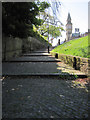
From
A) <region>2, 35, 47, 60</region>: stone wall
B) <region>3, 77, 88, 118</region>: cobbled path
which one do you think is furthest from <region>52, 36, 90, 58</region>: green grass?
<region>2, 35, 47, 60</region>: stone wall

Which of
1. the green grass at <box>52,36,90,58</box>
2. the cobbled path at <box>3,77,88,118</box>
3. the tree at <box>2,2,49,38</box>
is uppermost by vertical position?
the tree at <box>2,2,49,38</box>

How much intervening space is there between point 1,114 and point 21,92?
1.21 meters

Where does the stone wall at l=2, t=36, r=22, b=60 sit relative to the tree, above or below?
below

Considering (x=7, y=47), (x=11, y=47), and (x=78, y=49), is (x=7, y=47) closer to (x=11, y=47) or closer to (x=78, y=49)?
(x=11, y=47)

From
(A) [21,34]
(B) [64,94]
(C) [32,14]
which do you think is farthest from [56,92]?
(A) [21,34]

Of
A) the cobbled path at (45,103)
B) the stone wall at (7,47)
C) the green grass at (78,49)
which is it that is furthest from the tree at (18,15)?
the cobbled path at (45,103)

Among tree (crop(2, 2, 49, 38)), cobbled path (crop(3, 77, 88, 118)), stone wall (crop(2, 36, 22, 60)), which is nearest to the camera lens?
cobbled path (crop(3, 77, 88, 118))

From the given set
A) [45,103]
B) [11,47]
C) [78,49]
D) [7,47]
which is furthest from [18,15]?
[45,103]

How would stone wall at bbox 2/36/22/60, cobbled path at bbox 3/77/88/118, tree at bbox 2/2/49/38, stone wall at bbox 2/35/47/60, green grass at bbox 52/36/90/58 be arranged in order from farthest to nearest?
stone wall at bbox 2/35/47/60 < stone wall at bbox 2/36/22/60 < green grass at bbox 52/36/90/58 < tree at bbox 2/2/49/38 < cobbled path at bbox 3/77/88/118

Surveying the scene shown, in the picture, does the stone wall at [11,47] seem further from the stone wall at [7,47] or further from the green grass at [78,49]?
the green grass at [78,49]

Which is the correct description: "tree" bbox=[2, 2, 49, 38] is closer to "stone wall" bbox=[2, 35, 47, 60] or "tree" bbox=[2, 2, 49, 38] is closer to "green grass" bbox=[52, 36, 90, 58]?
"stone wall" bbox=[2, 35, 47, 60]

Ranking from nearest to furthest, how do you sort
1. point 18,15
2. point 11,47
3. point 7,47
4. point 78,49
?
point 18,15 < point 78,49 < point 7,47 < point 11,47

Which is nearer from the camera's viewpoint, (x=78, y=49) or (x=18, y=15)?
(x=18, y=15)

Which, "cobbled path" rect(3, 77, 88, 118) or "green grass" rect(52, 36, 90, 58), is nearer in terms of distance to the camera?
"cobbled path" rect(3, 77, 88, 118)
